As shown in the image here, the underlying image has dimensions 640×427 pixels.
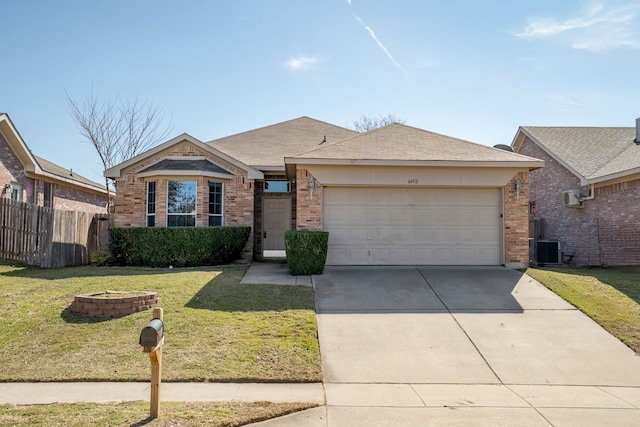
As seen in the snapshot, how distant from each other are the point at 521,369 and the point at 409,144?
310 inches

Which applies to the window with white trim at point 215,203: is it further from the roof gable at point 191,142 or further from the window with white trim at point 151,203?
the window with white trim at point 151,203

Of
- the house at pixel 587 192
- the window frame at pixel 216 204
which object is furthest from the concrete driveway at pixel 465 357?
the house at pixel 587 192

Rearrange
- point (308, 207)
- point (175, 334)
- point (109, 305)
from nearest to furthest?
point (175, 334), point (109, 305), point (308, 207)

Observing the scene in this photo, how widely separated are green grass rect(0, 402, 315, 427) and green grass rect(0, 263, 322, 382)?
87 centimetres

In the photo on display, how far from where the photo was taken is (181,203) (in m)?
13.5

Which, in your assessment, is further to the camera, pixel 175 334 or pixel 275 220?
pixel 275 220

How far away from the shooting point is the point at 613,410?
4461 mm

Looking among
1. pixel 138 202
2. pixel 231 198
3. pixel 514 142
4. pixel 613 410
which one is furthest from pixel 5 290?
pixel 514 142

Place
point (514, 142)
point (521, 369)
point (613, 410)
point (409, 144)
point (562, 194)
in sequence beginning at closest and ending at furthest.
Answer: point (613, 410)
point (521, 369)
point (409, 144)
point (562, 194)
point (514, 142)

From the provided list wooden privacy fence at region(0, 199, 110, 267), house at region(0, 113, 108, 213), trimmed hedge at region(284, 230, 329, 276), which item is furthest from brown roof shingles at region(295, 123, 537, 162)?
house at region(0, 113, 108, 213)

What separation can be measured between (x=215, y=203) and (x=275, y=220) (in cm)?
217

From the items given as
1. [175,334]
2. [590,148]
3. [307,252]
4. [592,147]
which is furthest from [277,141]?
[592,147]

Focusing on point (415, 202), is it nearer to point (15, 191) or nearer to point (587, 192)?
point (587, 192)

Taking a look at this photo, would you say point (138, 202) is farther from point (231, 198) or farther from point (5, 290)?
point (5, 290)
